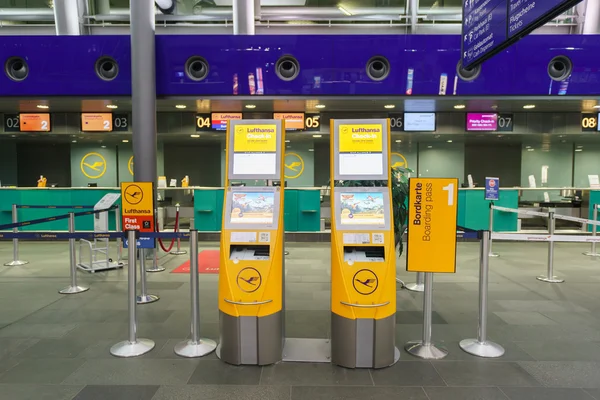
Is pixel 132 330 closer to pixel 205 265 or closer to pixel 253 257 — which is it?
pixel 253 257

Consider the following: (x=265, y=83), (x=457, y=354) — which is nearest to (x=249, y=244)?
(x=457, y=354)

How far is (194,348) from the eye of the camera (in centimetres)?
342

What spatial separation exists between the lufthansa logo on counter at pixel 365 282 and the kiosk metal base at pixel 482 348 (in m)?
1.16

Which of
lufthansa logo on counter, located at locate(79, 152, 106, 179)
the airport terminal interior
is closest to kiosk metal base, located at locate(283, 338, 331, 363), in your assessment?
the airport terminal interior

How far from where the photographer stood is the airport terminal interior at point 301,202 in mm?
3125

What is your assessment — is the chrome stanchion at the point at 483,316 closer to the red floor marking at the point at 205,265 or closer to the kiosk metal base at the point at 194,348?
the kiosk metal base at the point at 194,348

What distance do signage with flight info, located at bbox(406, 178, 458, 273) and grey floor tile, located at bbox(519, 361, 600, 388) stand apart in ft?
3.22

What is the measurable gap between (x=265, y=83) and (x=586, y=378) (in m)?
5.79

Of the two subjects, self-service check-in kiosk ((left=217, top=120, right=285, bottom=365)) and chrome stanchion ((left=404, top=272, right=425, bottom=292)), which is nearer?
self-service check-in kiosk ((left=217, top=120, right=285, bottom=365))

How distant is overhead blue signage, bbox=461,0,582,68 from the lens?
294cm

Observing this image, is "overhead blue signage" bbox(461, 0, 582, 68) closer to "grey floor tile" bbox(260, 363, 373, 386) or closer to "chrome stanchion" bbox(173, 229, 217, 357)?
"grey floor tile" bbox(260, 363, 373, 386)

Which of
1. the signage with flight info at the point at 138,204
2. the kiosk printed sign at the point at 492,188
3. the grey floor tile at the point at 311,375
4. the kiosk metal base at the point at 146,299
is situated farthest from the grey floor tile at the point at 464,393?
the kiosk printed sign at the point at 492,188

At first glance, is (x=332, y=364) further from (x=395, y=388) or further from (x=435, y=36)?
(x=435, y=36)

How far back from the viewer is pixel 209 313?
14.7 feet
